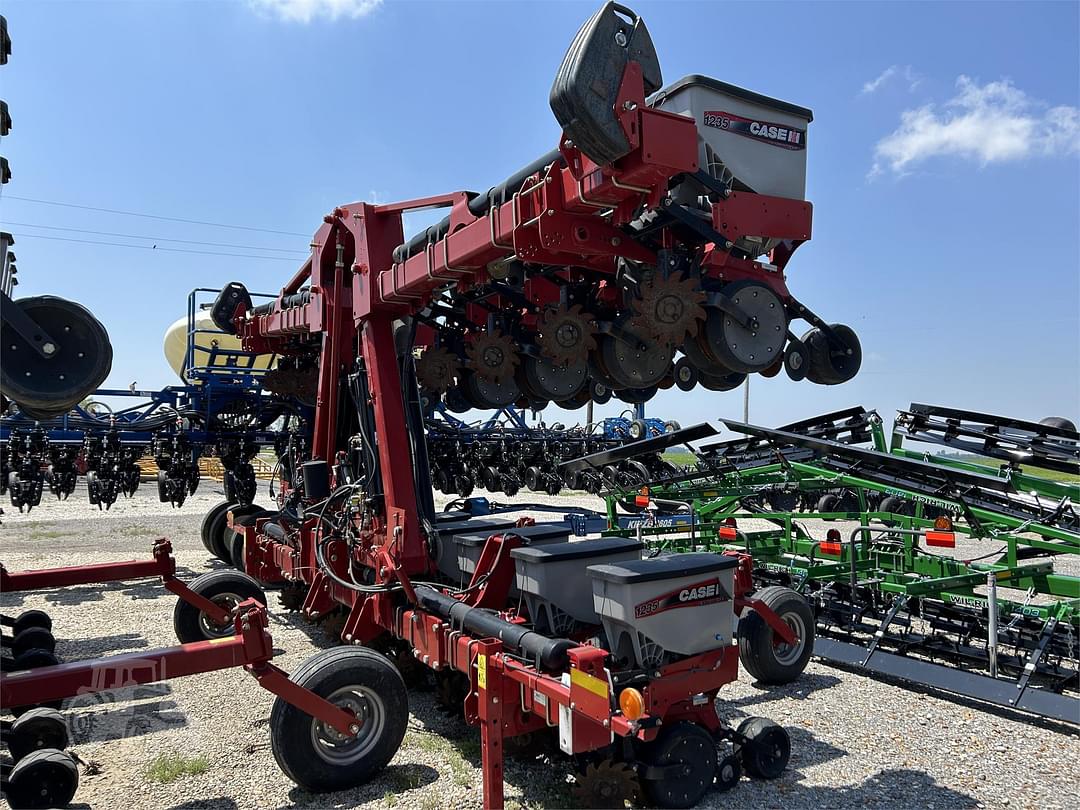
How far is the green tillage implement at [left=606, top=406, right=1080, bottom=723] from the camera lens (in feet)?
19.9

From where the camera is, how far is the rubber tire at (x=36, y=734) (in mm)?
4234

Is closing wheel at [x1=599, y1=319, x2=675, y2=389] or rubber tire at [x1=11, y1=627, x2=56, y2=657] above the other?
closing wheel at [x1=599, y1=319, x2=675, y2=389]

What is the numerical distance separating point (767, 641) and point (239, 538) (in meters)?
7.00

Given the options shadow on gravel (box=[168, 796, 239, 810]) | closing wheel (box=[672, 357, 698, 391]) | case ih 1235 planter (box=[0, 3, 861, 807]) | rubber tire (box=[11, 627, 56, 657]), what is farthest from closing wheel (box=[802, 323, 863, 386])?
rubber tire (box=[11, 627, 56, 657])

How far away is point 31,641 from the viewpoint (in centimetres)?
583

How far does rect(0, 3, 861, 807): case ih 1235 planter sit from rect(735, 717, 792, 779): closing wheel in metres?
0.01

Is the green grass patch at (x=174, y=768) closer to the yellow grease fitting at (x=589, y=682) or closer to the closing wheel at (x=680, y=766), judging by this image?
the yellow grease fitting at (x=589, y=682)

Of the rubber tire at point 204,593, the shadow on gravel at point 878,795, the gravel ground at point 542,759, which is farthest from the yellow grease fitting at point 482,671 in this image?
the rubber tire at point 204,593

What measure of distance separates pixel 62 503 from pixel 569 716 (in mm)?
21424

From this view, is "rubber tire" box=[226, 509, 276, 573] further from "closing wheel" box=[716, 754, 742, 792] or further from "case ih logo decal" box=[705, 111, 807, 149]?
"case ih logo decal" box=[705, 111, 807, 149]

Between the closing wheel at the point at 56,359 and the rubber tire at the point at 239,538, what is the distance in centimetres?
569

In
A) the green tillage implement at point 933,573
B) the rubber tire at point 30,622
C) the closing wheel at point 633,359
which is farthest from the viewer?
the rubber tire at point 30,622

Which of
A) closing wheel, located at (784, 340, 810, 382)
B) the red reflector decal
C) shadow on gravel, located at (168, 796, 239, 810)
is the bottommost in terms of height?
shadow on gravel, located at (168, 796, 239, 810)

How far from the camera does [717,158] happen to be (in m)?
3.80
